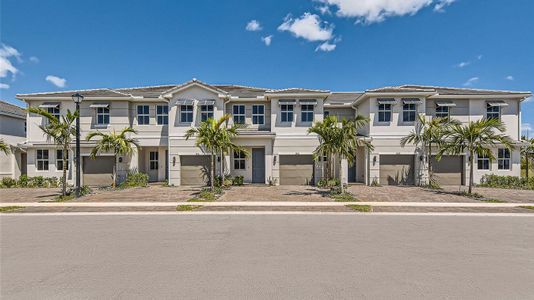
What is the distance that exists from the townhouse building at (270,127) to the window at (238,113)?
0.08 metres

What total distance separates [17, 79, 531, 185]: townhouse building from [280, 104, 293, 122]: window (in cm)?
8

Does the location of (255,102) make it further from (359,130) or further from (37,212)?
(37,212)

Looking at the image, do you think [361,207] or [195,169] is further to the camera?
[195,169]

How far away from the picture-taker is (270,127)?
1911cm

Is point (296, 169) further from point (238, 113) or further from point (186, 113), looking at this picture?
point (186, 113)

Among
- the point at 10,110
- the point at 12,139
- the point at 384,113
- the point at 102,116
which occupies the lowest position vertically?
the point at 12,139

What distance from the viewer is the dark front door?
19.0m

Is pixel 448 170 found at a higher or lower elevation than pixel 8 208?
higher

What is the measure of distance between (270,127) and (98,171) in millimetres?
14054

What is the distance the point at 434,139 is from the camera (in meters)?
17.2

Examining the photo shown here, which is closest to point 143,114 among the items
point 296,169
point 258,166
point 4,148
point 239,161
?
point 239,161
